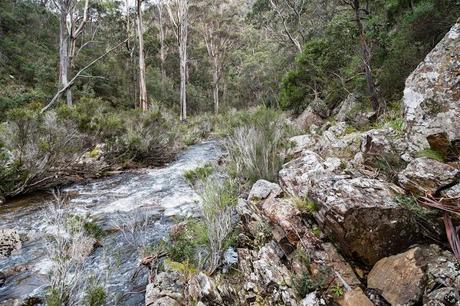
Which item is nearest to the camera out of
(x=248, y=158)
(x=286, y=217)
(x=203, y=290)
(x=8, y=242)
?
(x=203, y=290)

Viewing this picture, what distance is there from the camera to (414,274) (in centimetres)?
215

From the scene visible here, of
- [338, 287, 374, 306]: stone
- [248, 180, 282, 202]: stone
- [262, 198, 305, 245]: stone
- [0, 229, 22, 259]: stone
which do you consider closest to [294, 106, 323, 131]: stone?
[248, 180, 282, 202]: stone

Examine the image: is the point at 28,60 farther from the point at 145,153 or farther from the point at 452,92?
the point at 452,92

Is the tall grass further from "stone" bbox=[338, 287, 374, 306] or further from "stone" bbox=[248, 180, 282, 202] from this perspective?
"stone" bbox=[338, 287, 374, 306]

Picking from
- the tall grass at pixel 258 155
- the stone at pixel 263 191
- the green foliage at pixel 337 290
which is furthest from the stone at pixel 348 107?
the green foliage at pixel 337 290

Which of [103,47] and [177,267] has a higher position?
[103,47]

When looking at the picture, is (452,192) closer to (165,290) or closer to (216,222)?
(216,222)

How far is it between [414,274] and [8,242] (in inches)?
174

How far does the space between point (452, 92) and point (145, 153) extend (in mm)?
7952

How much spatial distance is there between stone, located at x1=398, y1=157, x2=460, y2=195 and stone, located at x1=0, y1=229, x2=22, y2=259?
4.43m

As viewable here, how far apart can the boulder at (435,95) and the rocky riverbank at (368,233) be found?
0.01 m

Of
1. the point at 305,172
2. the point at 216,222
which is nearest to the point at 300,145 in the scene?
the point at 305,172

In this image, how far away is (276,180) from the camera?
4.79m

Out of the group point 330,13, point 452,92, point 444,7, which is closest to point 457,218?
point 452,92
